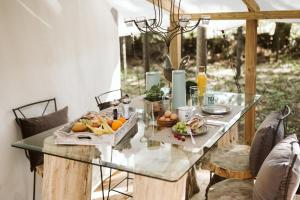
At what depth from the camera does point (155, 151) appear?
2016 millimetres

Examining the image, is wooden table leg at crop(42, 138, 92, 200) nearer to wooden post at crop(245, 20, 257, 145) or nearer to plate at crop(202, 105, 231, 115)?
plate at crop(202, 105, 231, 115)

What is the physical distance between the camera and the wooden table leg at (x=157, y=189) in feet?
6.15

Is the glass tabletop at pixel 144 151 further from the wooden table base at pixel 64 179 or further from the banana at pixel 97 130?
the wooden table base at pixel 64 179

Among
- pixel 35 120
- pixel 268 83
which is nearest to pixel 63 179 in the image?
pixel 35 120

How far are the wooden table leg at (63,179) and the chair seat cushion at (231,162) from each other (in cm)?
99

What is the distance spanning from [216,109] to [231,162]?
0.44 metres

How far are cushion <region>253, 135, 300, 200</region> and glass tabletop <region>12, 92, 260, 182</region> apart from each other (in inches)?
13.9

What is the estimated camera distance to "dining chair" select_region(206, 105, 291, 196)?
2.37 metres

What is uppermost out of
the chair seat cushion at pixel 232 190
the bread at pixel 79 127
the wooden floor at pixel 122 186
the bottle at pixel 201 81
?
the bottle at pixel 201 81

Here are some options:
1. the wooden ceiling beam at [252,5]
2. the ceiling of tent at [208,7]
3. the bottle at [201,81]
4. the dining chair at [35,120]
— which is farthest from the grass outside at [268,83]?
the dining chair at [35,120]

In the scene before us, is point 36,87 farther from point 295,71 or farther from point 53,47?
point 295,71

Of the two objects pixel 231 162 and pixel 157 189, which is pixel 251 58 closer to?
pixel 231 162

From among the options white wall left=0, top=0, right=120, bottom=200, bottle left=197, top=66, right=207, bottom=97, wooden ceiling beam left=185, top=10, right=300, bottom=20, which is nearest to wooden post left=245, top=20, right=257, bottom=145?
wooden ceiling beam left=185, top=10, right=300, bottom=20

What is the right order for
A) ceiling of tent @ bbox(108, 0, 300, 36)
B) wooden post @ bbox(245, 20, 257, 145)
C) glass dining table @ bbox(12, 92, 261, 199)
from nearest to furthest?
glass dining table @ bbox(12, 92, 261, 199), ceiling of tent @ bbox(108, 0, 300, 36), wooden post @ bbox(245, 20, 257, 145)
